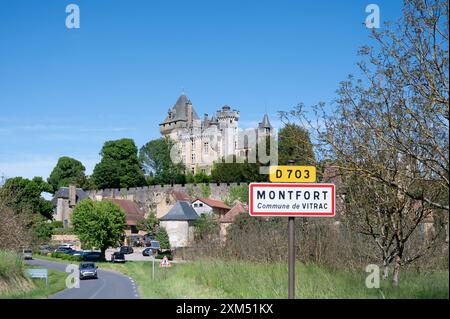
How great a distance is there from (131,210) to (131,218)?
3206 mm

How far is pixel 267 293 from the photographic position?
33.0 feet

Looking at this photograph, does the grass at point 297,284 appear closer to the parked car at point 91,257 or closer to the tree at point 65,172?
the parked car at point 91,257

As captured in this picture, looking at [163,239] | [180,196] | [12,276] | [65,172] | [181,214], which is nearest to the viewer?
[12,276]

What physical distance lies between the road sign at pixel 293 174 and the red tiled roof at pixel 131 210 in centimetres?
7106

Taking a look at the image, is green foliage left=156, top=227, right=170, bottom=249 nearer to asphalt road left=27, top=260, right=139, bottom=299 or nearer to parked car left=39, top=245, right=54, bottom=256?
parked car left=39, top=245, right=54, bottom=256

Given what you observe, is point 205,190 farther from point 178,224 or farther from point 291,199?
point 291,199

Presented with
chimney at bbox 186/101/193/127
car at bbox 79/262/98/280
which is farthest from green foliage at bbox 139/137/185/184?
car at bbox 79/262/98/280

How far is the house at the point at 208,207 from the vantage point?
69875 mm

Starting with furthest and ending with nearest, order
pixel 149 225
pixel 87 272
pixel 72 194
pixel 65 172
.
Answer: pixel 65 172 → pixel 72 194 → pixel 149 225 → pixel 87 272

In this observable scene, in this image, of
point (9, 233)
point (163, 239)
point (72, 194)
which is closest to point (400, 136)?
point (9, 233)

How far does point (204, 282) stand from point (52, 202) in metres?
83.9

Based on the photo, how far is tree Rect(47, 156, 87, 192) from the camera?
10220 centimetres

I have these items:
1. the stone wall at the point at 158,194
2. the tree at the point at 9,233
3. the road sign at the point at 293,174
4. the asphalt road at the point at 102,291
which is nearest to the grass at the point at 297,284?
the road sign at the point at 293,174

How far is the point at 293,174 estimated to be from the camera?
8.03 meters
